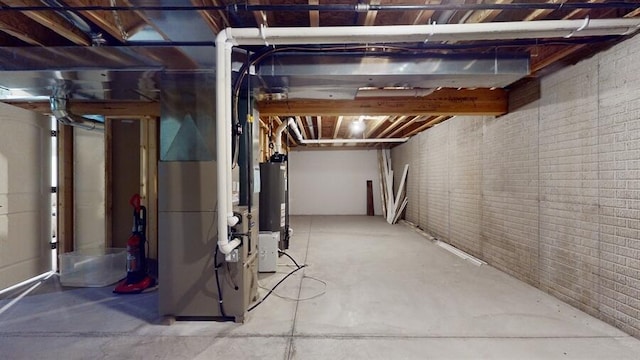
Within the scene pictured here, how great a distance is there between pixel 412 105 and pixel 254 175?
2.14 meters

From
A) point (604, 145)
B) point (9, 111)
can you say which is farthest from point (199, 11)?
point (604, 145)

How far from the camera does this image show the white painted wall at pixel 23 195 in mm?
3330

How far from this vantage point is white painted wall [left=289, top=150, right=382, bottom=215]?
32.3ft

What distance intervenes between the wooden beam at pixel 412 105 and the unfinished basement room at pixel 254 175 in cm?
2

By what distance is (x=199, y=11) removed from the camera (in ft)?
6.64

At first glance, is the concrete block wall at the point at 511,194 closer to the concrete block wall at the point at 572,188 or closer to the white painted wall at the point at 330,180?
the concrete block wall at the point at 572,188

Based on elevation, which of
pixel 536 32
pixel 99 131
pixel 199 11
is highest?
pixel 199 11

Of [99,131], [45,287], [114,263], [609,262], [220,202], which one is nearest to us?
[220,202]

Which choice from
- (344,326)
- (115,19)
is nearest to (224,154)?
(115,19)

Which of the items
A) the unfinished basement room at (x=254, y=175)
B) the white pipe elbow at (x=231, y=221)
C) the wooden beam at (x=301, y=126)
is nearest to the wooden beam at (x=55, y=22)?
the unfinished basement room at (x=254, y=175)

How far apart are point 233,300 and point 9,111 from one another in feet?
11.0

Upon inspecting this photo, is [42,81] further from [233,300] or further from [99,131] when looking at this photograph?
[233,300]

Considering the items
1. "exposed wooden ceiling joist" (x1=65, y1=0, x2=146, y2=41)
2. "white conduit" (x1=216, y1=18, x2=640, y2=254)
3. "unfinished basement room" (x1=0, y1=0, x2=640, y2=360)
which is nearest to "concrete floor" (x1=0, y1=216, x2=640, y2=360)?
"unfinished basement room" (x1=0, y1=0, x2=640, y2=360)

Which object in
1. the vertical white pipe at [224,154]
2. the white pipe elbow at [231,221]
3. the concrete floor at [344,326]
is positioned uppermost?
the vertical white pipe at [224,154]
